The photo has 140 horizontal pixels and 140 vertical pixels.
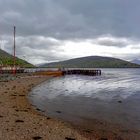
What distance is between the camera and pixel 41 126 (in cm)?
1525

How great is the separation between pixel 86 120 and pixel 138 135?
15.2ft

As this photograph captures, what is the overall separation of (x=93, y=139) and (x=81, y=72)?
112 metres

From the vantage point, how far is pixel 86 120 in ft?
62.7

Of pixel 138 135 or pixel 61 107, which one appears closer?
pixel 138 135

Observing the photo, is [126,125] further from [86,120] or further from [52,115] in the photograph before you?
[52,115]

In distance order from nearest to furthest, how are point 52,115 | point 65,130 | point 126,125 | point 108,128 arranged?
point 65,130
point 108,128
point 126,125
point 52,115

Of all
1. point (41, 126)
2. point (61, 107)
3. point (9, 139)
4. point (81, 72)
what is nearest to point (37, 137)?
point (9, 139)

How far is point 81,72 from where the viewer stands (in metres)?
126

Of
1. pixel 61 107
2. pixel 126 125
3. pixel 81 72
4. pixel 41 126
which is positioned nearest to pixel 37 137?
pixel 41 126

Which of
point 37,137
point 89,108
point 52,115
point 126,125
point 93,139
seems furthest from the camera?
point 89,108

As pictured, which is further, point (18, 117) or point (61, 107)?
point (61, 107)

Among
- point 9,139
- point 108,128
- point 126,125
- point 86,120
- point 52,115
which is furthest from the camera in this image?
point 52,115

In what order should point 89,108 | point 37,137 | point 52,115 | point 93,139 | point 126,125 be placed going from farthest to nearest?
point 89,108, point 52,115, point 126,125, point 93,139, point 37,137

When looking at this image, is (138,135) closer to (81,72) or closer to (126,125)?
(126,125)
